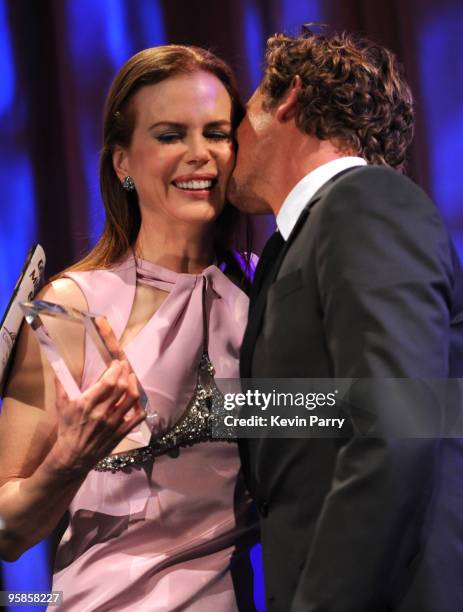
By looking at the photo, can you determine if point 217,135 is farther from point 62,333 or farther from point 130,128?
point 62,333

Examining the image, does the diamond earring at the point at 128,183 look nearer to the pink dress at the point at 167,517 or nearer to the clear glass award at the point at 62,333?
the pink dress at the point at 167,517

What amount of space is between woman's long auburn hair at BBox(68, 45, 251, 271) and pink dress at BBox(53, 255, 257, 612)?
192 millimetres

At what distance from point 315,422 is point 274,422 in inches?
3.1

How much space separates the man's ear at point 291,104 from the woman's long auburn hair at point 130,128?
0.76 ft

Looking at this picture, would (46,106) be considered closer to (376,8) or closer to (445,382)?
(376,8)

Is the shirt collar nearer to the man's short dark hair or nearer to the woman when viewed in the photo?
the man's short dark hair

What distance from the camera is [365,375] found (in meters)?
1.02

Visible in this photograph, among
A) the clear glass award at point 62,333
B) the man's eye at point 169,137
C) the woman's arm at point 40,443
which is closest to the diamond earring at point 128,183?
the man's eye at point 169,137

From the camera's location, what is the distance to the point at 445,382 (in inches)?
42.1

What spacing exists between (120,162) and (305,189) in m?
0.51

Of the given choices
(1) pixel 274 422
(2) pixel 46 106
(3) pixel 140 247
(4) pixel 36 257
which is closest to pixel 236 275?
(3) pixel 140 247

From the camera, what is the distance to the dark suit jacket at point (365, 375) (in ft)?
3.29

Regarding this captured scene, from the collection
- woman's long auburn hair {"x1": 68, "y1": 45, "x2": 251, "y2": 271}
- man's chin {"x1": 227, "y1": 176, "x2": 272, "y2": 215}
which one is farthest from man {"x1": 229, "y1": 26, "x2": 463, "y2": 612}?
woman's long auburn hair {"x1": 68, "y1": 45, "x2": 251, "y2": 271}

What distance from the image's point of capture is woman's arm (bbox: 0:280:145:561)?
1.23 meters
